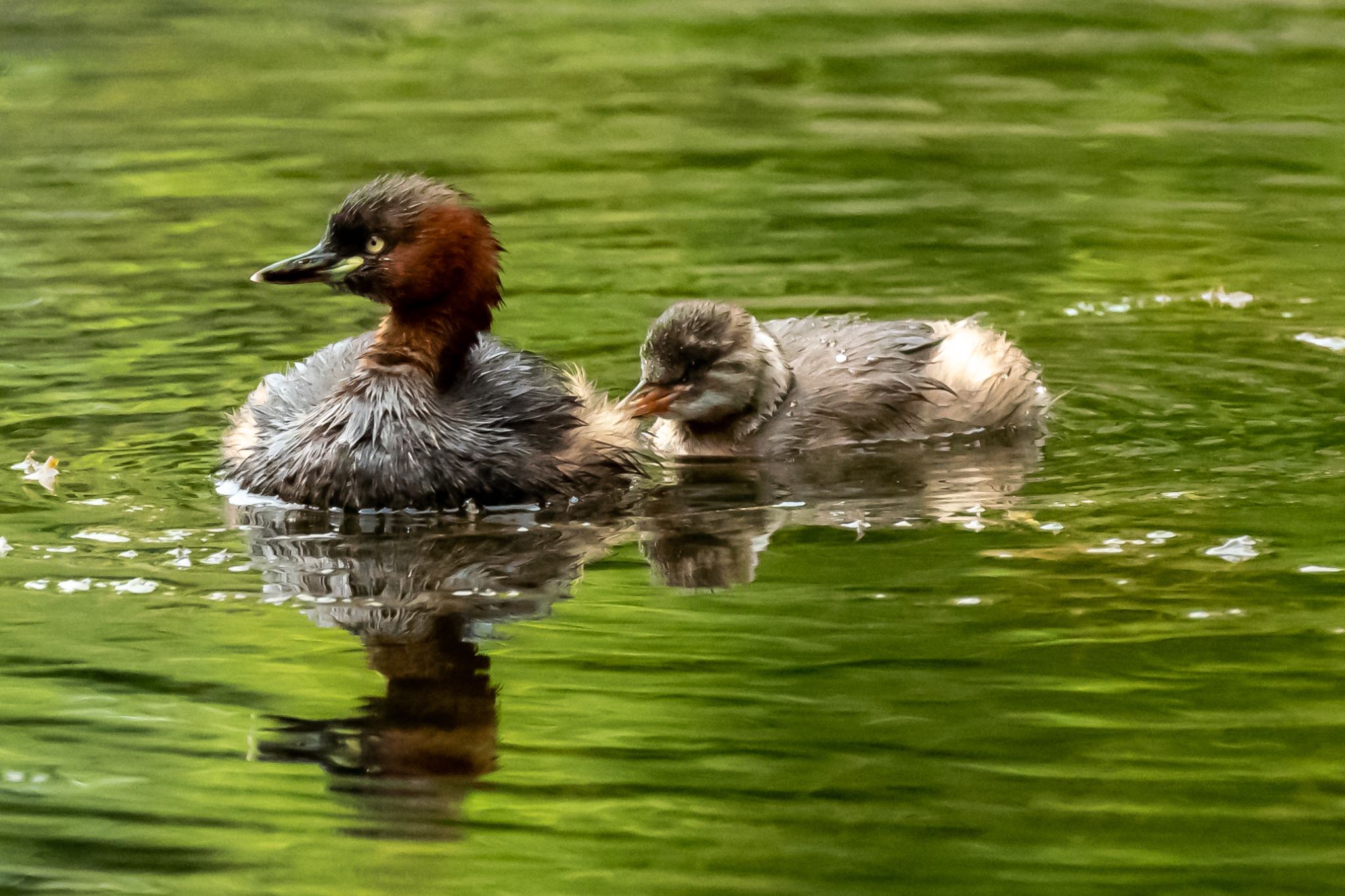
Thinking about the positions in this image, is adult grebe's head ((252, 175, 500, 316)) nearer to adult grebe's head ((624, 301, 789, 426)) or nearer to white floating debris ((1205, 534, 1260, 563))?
adult grebe's head ((624, 301, 789, 426))

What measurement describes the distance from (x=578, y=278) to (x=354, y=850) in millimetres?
5496

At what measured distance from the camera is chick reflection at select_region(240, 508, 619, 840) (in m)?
4.54

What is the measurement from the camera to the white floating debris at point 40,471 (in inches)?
276

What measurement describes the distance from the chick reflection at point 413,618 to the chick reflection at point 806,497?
0.29 meters

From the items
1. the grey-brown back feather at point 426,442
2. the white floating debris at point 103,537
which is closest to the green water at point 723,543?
the white floating debris at point 103,537

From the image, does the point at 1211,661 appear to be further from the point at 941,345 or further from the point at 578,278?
the point at 578,278

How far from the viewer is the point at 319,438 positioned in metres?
6.78

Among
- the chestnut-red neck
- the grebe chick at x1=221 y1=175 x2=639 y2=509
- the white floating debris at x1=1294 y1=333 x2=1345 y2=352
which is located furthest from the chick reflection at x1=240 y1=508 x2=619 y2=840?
the white floating debris at x1=1294 y1=333 x2=1345 y2=352

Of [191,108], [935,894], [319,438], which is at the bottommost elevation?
[935,894]

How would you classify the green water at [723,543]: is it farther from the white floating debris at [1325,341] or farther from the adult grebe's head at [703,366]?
the adult grebe's head at [703,366]

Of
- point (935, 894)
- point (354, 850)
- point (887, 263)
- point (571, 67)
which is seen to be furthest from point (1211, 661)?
point (571, 67)

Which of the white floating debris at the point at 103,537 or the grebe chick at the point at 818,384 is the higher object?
the grebe chick at the point at 818,384

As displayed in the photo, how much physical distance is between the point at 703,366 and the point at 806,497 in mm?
821

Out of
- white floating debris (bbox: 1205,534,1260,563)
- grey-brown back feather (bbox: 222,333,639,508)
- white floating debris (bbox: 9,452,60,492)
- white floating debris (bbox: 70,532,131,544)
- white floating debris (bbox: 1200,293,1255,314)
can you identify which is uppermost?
white floating debris (bbox: 1200,293,1255,314)
